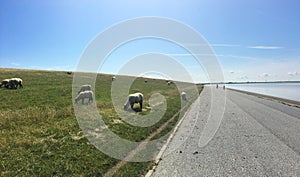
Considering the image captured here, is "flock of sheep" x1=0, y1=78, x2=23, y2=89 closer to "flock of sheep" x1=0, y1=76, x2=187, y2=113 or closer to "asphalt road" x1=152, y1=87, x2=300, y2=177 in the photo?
"flock of sheep" x1=0, y1=76, x2=187, y2=113

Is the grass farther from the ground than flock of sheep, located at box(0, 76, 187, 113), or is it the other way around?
flock of sheep, located at box(0, 76, 187, 113)

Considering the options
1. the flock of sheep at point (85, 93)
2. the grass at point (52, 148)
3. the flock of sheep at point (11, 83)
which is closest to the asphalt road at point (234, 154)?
the grass at point (52, 148)

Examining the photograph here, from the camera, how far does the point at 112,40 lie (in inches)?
682

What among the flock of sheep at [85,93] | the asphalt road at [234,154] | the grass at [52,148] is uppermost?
the flock of sheep at [85,93]

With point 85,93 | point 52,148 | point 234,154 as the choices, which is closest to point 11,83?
point 85,93

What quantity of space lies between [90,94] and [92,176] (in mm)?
18775

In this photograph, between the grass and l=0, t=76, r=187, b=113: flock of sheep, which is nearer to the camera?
the grass

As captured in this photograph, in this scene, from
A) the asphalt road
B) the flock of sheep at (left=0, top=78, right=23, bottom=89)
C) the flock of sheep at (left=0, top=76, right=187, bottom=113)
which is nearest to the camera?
the asphalt road

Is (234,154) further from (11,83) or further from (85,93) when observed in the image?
(11,83)

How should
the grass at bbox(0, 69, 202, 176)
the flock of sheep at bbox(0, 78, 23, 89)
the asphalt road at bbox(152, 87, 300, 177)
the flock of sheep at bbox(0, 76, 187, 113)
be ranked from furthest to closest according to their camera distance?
the flock of sheep at bbox(0, 78, 23, 89) → the flock of sheep at bbox(0, 76, 187, 113) → the asphalt road at bbox(152, 87, 300, 177) → the grass at bbox(0, 69, 202, 176)

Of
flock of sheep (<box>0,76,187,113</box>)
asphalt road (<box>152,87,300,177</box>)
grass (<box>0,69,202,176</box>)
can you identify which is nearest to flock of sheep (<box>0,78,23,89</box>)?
flock of sheep (<box>0,76,187,113</box>)

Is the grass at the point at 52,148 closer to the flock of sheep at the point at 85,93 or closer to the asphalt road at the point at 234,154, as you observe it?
the asphalt road at the point at 234,154

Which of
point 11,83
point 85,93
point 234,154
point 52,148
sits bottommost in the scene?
point 234,154

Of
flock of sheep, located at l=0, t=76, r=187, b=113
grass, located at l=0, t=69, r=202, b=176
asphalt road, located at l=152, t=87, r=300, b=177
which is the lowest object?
asphalt road, located at l=152, t=87, r=300, b=177
